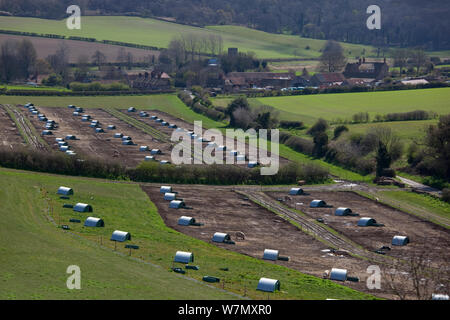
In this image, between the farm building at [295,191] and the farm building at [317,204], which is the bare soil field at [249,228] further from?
the farm building at [295,191]

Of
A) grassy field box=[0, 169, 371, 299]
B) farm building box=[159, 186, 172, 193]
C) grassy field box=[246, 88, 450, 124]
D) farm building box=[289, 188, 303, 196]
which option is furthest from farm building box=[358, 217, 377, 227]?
grassy field box=[246, 88, 450, 124]

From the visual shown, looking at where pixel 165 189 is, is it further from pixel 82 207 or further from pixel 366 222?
pixel 366 222

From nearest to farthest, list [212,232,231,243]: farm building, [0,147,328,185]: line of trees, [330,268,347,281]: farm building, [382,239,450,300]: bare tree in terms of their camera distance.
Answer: [382,239,450,300]: bare tree
[330,268,347,281]: farm building
[212,232,231,243]: farm building
[0,147,328,185]: line of trees

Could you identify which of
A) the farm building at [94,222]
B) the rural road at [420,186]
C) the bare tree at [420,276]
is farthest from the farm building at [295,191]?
the farm building at [94,222]

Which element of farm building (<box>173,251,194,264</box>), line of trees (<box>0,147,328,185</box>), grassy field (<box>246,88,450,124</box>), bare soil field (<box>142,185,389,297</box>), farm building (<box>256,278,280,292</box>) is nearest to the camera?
farm building (<box>256,278,280,292</box>)

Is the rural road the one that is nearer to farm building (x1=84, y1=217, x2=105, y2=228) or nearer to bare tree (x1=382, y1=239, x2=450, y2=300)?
bare tree (x1=382, y1=239, x2=450, y2=300)

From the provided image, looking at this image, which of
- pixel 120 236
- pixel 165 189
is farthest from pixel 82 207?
pixel 165 189

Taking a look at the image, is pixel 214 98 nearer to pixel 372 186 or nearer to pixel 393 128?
pixel 393 128
